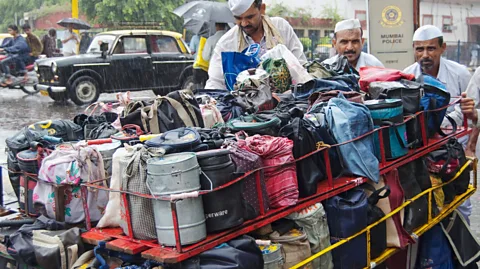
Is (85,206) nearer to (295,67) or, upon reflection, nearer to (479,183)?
(295,67)

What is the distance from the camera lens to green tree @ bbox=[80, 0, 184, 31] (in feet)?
106

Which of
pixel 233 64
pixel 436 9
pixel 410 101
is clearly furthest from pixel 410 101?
pixel 436 9

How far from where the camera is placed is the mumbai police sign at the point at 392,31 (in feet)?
30.7

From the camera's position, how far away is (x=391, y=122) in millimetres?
4258

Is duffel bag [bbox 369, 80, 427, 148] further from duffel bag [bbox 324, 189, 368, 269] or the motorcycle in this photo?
the motorcycle

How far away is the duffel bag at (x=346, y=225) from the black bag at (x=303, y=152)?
8.5 inches

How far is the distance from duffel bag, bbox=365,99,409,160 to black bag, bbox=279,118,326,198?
2.48ft

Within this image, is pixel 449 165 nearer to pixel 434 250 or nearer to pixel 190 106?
pixel 434 250

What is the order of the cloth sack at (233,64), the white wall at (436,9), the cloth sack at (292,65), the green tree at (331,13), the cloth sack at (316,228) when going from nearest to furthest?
the cloth sack at (316,228) → the cloth sack at (292,65) → the cloth sack at (233,64) → the white wall at (436,9) → the green tree at (331,13)

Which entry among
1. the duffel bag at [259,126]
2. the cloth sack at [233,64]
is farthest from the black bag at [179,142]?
the cloth sack at [233,64]

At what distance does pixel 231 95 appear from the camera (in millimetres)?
4488

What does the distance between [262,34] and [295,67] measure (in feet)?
2.79

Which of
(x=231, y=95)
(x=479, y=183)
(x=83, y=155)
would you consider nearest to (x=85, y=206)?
(x=83, y=155)

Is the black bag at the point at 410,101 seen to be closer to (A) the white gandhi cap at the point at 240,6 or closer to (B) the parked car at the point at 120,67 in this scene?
(A) the white gandhi cap at the point at 240,6
